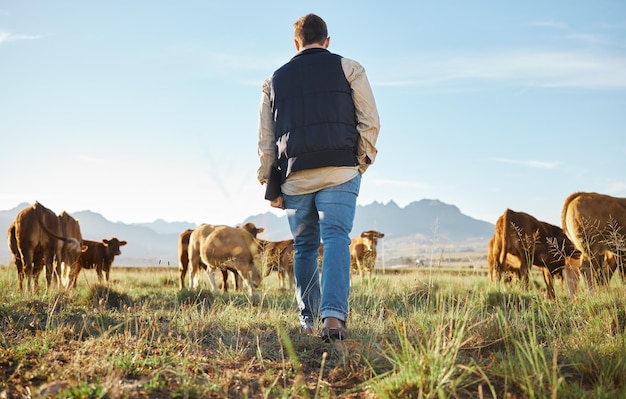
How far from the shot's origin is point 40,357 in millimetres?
3879

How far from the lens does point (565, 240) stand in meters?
12.4

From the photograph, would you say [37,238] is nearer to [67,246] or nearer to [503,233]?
[67,246]

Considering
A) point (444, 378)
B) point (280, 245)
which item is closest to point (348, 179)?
point (444, 378)

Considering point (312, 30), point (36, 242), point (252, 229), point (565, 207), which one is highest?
point (312, 30)

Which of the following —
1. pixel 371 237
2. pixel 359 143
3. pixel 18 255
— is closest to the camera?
pixel 359 143

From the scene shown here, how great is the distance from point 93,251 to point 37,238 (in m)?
7.96

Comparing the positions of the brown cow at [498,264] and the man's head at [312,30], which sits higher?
the man's head at [312,30]

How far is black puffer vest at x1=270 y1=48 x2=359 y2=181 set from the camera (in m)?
4.89

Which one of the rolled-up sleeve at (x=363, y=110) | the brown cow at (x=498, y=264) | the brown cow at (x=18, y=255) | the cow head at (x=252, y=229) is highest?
the rolled-up sleeve at (x=363, y=110)

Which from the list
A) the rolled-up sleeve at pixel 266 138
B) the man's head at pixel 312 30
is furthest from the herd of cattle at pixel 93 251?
the man's head at pixel 312 30

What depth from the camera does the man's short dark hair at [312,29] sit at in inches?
205

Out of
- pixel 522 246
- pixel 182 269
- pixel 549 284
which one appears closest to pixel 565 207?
pixel 522 246

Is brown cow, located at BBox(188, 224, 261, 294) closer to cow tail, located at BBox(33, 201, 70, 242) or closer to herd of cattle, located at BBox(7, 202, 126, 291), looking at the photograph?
herd of cattle, located at BBox(7, 202, 126, 291)

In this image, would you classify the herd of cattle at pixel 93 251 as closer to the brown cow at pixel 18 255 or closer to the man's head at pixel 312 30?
the brown cow at pixel 18 255
